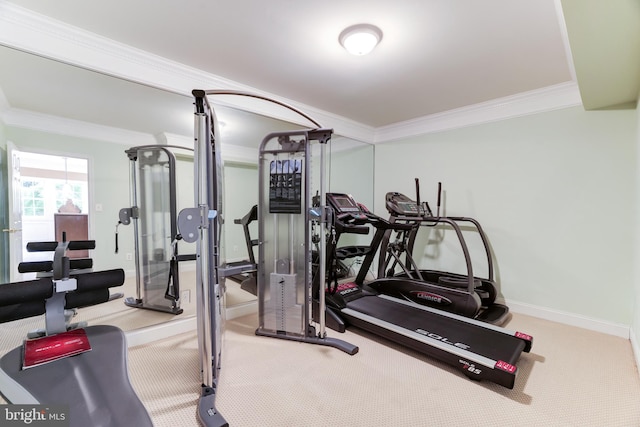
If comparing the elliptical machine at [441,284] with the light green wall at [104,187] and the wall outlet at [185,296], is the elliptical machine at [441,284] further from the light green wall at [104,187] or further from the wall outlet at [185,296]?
the light green wall at [104,187]

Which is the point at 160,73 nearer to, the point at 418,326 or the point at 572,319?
the point at 418,326

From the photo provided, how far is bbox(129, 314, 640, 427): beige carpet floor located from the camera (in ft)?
5.34

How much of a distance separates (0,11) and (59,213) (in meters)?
1.47

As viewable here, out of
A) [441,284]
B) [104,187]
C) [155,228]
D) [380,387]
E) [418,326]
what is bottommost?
[380,387]

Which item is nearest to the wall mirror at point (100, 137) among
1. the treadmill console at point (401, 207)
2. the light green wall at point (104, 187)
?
the light green wall at point (104, 187)

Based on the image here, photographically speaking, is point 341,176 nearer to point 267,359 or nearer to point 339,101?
point 339,101

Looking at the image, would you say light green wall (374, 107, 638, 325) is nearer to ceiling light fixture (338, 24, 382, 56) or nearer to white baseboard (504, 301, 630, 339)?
white baseboard (504, 301, 630, 339)

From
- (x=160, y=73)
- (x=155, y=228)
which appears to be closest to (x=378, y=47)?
(x=160, y=73)

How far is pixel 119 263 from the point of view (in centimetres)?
280

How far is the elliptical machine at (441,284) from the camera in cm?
283

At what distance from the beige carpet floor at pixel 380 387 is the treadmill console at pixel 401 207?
57.7 inches

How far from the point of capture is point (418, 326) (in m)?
2.50

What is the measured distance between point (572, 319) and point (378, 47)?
3.35 meters

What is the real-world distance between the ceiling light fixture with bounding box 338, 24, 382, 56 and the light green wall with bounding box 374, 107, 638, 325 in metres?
2.19
